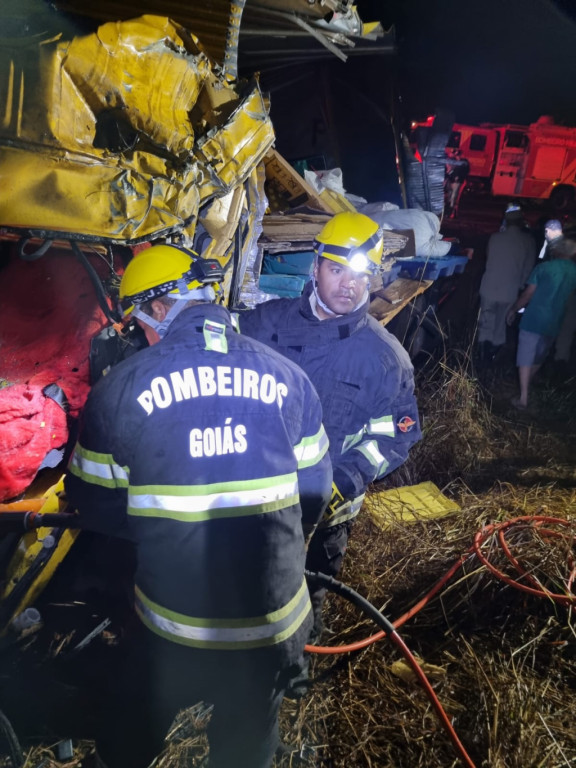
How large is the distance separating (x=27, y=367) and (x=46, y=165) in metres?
1.11

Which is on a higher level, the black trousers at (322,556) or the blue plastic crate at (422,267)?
the blue plastic crate at (422,267)

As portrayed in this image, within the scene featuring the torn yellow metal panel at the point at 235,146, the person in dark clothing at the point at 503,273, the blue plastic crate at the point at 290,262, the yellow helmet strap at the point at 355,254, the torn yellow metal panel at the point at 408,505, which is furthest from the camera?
the person in dark clothing at the point at 503,273

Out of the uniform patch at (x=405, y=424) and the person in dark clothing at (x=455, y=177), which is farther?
the person in dark clothing at (x=455, y=177)

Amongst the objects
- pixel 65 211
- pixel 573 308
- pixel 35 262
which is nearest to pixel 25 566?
pixel 35 262

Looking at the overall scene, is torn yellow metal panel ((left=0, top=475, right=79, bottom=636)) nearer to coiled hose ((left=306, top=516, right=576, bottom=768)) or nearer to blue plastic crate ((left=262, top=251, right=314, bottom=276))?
coiled hose ((left=306, top=516, right=576, bottom=768))

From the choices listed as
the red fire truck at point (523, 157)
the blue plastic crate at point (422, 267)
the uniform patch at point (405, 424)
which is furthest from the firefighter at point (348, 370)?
the red fire truck at point (523, 157)

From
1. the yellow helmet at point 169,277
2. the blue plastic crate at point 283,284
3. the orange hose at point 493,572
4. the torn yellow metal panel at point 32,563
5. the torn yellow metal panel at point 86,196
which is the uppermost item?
the torn yellow metal panel at point 86,196

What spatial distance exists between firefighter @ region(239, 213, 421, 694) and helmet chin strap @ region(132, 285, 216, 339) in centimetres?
110

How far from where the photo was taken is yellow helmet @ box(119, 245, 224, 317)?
187cm

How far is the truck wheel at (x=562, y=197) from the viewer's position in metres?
14.3

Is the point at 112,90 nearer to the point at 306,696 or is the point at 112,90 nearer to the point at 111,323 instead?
the point at 111,323

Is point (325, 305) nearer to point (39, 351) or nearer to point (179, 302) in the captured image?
point (179, 302)

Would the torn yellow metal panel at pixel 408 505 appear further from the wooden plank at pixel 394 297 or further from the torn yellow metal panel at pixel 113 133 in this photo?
the torn yellow metal panel at pixel 113 133

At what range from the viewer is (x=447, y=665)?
2729 mm
